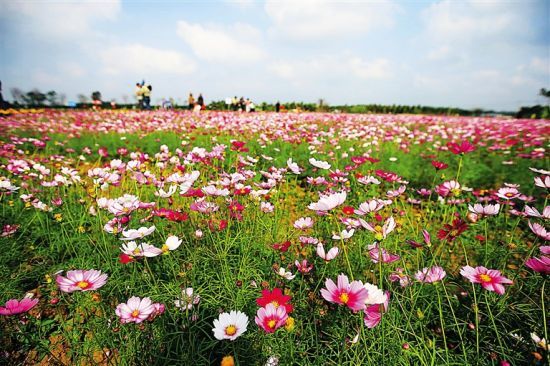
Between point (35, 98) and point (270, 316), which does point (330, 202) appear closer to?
point (270, 316)

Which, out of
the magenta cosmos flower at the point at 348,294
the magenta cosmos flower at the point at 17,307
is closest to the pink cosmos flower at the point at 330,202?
the magenta cosmos flower at the point at 348,294

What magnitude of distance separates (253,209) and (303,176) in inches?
76.6

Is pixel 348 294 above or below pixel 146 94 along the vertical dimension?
below

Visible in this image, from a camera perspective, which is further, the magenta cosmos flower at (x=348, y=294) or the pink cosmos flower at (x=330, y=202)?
the pink cosmos flower at (x=330, y=202)

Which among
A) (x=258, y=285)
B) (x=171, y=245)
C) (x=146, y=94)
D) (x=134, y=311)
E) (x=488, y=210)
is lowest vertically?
(x=258, y=285)

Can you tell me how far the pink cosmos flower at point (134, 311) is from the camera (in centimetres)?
88

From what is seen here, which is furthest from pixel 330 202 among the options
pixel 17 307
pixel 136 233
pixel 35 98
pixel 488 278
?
pixel 35 98

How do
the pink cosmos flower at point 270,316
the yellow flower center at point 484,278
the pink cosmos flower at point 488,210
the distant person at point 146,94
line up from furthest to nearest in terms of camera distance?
the distant person at point 146,94 → the pink cosmos flower at point 488,210 → the yellow flower center at point 484,278 → the pink cosmos flower at point 270,316

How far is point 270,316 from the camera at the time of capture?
80cm

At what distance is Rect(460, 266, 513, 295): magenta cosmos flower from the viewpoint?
0.82m

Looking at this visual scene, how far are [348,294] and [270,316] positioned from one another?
0.77 feet

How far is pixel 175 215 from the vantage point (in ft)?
3.90

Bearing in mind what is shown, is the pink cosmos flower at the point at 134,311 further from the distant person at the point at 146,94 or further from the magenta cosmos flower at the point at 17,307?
the distant person at the point at 146,94

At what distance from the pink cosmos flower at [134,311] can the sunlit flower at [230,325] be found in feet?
0.76
